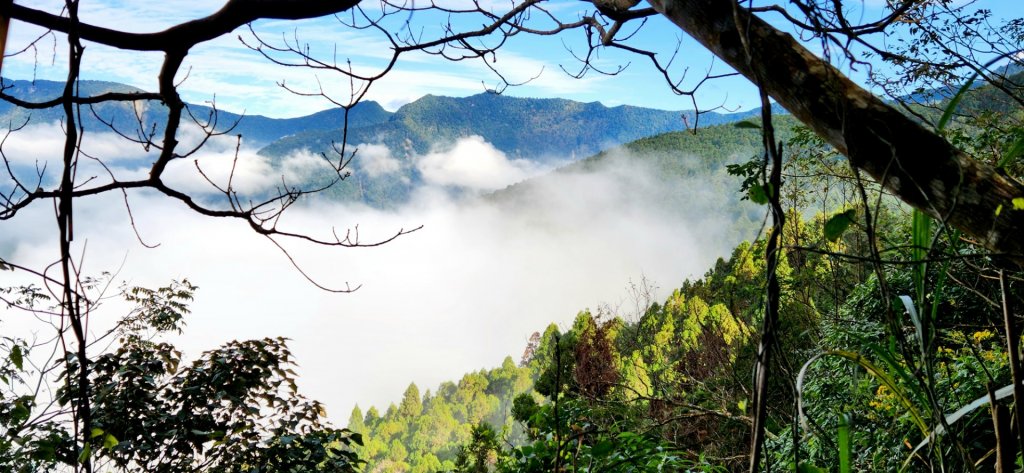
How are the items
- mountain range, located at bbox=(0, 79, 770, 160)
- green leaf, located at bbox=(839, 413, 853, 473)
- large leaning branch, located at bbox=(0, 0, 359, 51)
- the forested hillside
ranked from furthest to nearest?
mountain range, located at bbox=(0, 79, 770, 160) < large leaning branch, located at bbox=(0, 0, 359, 51) < the forested hillside < green leaf, located at bbox=(839, 413, 853, 473)

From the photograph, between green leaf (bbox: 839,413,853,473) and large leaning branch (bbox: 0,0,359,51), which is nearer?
green leaf (bbox: 839,413,853,473)

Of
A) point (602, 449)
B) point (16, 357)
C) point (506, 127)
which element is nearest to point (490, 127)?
point (506, 127)

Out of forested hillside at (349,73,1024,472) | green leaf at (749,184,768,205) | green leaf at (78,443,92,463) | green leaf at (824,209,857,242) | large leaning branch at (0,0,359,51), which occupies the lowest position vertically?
forested hillside at (349,73,1024,472)

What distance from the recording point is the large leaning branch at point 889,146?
906 millimetres

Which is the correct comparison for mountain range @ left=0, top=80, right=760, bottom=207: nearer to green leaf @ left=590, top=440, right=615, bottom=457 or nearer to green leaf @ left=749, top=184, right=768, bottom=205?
green leaf @ left=590, top=440, right=615, bottom=457

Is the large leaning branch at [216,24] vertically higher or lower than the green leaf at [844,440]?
higher

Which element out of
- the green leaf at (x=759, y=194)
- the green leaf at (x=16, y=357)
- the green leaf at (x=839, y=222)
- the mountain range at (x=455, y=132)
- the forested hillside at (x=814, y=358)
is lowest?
the forested hillside at (x=814, y=358)

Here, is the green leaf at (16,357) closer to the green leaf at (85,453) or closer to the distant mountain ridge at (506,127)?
the green leaf at (85,453)

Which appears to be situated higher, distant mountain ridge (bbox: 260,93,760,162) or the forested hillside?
distant mountain ridge (bbox: 260,93,760,162)

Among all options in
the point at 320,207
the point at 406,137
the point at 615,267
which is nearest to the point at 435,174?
the point at 406,137

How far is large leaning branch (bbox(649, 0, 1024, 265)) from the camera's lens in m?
0.91

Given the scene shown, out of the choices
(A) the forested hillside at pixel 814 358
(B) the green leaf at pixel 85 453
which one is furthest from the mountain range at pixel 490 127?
(B) the green leaf at pixel 85 453

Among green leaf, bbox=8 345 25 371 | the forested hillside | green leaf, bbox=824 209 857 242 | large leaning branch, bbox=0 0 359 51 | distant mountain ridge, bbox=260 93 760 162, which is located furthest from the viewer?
distant mountain ridge, bbox=260 93 760 162

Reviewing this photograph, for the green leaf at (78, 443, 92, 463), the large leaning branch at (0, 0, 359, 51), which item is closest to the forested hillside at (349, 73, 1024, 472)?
the green leaf at (78, 443, 92, 463)
